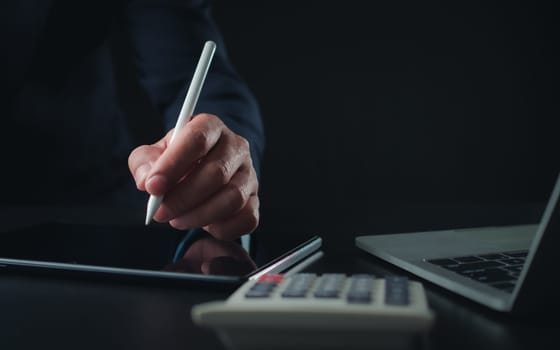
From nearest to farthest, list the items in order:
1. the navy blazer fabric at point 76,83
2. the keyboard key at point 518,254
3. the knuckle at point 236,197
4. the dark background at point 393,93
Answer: the keyboard key at point 518,254 → the knuckle at point 236,197 → the navy blazer fabric at point 76,83 → the dark background at point 393,93

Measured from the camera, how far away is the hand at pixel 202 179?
1.73 ft

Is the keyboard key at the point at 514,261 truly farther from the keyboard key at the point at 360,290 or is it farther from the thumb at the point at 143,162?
the thumb at the point at 143,162

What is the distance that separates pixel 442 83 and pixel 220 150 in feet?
6.19

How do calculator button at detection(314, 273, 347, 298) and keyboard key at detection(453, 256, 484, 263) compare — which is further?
keyboard key at detection(453, 256, 484, 263)

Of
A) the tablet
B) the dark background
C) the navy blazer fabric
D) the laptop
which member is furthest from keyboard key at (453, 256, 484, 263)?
the dark background

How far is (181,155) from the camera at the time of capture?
20.7 inches

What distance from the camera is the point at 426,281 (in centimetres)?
45

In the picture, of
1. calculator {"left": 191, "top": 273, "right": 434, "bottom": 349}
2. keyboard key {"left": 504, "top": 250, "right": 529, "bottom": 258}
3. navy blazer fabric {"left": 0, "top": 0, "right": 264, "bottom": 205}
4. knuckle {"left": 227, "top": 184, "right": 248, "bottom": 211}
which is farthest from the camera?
navy blazer fabric {"left": 0, "top": 0, "right": 264, "bottom": 205}

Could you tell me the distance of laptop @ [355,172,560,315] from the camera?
1.05ft

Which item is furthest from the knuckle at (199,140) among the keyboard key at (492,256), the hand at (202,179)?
the keyboard key at (492,256)

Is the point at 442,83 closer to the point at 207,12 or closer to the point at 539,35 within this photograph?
the point at 539,35

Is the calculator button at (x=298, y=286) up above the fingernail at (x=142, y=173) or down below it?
below

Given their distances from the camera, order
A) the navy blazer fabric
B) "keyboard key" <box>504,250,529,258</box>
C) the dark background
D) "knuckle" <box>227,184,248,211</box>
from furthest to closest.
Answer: the dark background, the navy blazer fabric, "knuckle" <box>227,184,248,211</box>, "keyboard key" <box>504,250,529,258</box>

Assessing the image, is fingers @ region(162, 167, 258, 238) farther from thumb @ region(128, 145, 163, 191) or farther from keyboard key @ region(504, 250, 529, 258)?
keyboard key @ region(504, 250, 529, 258)
